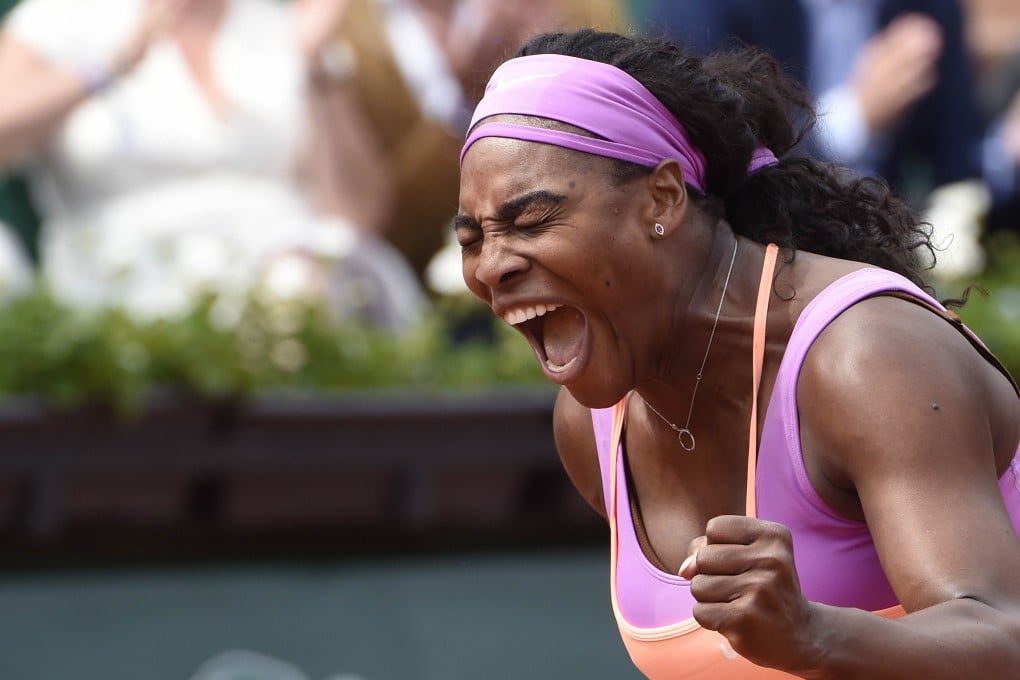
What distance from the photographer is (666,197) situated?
1969 mm

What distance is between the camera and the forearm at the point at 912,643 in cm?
158

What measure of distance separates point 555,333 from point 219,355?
2.50 m

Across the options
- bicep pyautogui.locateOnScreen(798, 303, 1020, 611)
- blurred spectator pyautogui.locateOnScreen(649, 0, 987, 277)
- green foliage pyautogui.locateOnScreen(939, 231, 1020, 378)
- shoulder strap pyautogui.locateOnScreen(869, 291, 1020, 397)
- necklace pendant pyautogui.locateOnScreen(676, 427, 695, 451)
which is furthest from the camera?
blurred spectator pyautogui.locateOnScreen(649, 0, 987, 277)

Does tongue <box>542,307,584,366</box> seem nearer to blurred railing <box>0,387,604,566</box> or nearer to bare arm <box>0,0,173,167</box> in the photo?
blurred railing <box>0,387,604,566</box>

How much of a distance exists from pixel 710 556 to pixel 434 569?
9.80 ft

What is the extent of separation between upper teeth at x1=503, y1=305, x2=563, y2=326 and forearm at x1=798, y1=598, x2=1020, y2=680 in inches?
21.5

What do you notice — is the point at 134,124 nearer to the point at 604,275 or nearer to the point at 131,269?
the point at 131,269

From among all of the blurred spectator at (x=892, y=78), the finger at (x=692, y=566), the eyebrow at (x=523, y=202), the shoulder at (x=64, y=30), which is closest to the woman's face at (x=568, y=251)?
the eyebrow at (x=523, y=202)

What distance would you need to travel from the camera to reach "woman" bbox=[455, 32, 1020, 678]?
1.62 m

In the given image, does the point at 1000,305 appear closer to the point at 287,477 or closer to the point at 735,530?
the point at 287,477

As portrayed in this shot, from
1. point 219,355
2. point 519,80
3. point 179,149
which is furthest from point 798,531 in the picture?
point 179,149

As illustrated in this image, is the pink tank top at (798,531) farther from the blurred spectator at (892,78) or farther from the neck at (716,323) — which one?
the blurred spectator at (892,78)

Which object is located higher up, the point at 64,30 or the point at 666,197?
the point at 64,30

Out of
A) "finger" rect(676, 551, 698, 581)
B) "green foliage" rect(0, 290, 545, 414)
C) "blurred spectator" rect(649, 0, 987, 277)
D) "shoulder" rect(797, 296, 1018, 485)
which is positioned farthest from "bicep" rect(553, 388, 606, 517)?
"blurred spectator" rect(649, 0, 987, 277)
